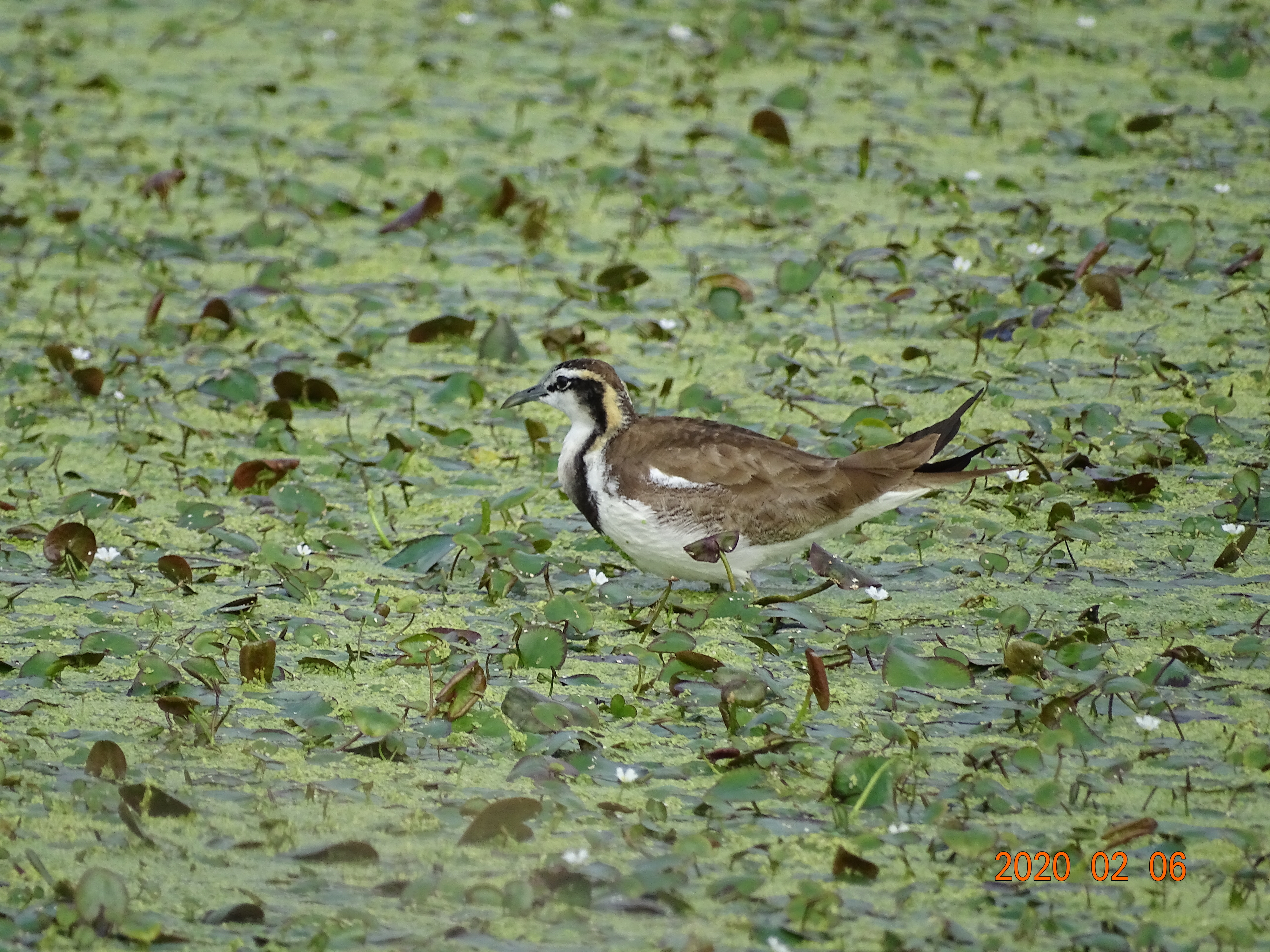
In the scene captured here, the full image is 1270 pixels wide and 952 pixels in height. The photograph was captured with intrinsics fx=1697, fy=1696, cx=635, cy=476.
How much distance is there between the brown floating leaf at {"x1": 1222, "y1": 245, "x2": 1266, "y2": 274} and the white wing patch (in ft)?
13.0

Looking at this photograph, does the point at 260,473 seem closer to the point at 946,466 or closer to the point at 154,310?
the point at 154,310

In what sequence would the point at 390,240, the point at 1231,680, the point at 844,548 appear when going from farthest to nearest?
the point at 390,240 < the point at 844,548 < the point at 1231,680

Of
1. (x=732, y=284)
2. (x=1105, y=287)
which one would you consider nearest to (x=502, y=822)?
(x=732, y=284)

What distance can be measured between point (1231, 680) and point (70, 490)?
4.49 meters

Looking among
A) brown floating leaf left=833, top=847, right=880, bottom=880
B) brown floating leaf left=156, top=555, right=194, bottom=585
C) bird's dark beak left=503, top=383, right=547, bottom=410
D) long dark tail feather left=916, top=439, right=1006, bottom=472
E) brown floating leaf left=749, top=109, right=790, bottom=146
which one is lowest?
brown floating leaf left=156, top=555, right=194, bottom=585

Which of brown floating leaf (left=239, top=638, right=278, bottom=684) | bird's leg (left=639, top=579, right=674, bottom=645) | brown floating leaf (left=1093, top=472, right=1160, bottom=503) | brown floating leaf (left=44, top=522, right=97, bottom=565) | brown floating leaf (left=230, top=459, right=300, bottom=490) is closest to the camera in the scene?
brown floating leaf (left=239, top=638, right=278, bottom=684)

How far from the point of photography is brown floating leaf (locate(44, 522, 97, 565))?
6121mm

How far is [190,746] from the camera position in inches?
195

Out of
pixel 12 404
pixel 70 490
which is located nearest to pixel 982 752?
pixel 70 490

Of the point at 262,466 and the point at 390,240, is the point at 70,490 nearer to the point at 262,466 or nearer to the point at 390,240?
the point at 262,466

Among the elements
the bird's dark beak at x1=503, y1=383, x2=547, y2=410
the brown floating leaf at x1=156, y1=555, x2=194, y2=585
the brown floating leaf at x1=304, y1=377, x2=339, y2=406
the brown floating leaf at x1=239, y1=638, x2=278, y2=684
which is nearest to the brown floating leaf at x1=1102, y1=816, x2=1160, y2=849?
the brown floating leaf at x1=239, y1=638, x2=278, y2=684

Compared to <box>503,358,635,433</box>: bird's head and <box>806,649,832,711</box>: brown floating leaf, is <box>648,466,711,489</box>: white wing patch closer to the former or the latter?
<box>503,358,635,433</box>: bird's head

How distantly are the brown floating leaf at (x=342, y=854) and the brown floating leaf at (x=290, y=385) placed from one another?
11.8 feet
